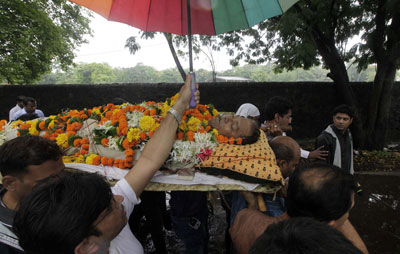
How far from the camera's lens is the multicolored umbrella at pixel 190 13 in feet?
7.73

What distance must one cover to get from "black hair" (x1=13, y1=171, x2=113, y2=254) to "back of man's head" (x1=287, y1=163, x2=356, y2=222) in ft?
3.72

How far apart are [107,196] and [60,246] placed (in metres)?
0.26

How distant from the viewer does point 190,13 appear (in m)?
2.33

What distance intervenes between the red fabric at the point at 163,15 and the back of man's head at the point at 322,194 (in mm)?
2140

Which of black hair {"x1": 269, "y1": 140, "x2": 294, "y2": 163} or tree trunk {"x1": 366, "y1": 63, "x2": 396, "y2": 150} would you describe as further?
tree trunk {"x1": 366, "y1": 63, "x2": 396, "y2": 150}

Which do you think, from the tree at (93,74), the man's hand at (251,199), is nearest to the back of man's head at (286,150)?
the man's hand at (251,199)

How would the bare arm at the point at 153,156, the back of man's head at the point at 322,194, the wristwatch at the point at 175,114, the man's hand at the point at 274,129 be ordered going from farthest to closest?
the man's hand at the point at 274,129 → the wristwatch at the point at 175,114 → the bare arm at the point at 153,156 → the back of man's head at the point at 322,194

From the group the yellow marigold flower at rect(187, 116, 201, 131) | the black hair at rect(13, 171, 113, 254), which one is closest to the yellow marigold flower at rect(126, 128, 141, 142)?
the yellow marigold flower at rect(187, 116, 201, 131)

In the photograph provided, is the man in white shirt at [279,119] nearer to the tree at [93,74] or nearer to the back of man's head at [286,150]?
the back of man's head at [286,150]

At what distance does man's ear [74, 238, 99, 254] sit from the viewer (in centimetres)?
95

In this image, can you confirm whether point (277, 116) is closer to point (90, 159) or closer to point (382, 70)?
point (90, 159)

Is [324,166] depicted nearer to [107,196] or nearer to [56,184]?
[107,196]

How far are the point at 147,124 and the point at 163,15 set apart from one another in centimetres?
139

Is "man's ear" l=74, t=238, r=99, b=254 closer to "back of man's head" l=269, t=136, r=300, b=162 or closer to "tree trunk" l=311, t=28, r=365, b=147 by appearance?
"back of man's head" l=269, t=136, r=300, b=162
